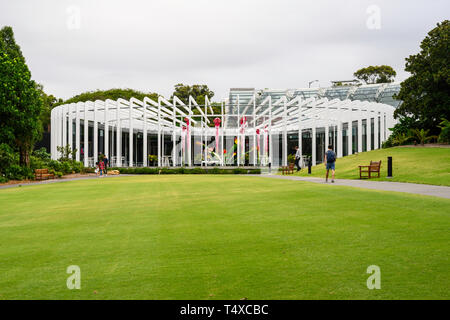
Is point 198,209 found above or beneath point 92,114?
beneath

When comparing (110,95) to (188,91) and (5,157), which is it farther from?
(5,157)

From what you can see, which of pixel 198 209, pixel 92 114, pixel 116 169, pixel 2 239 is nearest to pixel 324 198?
pixel 198 209

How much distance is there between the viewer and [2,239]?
720cm

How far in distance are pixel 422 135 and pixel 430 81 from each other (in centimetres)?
402

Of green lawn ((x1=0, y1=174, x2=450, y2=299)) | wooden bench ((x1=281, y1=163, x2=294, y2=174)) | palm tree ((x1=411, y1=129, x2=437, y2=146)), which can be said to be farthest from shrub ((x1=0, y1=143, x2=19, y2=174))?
palm tree ((x1=411, y1=129, x2=437, y2=146))

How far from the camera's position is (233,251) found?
5.90m

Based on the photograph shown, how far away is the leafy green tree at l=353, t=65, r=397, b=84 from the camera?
252 ft

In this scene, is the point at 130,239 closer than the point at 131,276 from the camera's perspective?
No

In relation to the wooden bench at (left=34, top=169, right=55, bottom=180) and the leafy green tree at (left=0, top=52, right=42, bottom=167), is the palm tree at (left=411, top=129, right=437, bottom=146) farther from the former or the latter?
the leafy green tree at (left=0, top=52, right=42, bottom=167)

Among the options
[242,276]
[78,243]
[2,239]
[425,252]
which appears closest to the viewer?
[242,276]

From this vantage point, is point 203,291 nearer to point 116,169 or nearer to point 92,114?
point 116,169

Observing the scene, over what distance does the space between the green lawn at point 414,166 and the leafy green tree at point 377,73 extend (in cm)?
4931
